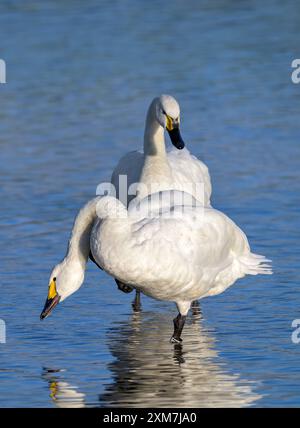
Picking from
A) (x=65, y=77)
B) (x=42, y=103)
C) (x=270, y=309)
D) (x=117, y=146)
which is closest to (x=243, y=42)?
(x=65, y=77)

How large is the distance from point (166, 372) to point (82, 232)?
1.06m

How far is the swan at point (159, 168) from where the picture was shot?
1035 cm

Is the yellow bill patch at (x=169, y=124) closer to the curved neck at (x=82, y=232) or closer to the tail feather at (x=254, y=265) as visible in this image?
the tail feather at (x=254, y=265)

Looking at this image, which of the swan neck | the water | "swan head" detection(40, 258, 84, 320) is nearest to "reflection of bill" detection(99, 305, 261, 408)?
the water

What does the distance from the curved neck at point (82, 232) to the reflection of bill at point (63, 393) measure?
85 cm

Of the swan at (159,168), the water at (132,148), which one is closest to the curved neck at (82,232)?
the water at (132,148)

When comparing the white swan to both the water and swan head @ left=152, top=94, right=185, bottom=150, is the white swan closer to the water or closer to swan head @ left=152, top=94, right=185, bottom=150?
swan head @ left=152, top=94, right=185, bottom=150

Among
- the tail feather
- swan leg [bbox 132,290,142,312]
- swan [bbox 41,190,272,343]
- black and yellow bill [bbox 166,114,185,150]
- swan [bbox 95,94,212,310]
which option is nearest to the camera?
swan [bbox 41,190,272,343]

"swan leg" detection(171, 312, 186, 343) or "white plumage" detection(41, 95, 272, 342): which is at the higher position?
"white plumage" detection(41, 95, 272, 342)

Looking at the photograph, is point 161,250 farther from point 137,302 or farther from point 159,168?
point 159,168

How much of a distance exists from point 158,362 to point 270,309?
47.5 inches

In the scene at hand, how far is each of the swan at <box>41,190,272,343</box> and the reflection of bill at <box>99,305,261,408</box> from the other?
0.23 m

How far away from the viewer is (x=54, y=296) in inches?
346

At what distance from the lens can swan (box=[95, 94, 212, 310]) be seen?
10.4 metres
